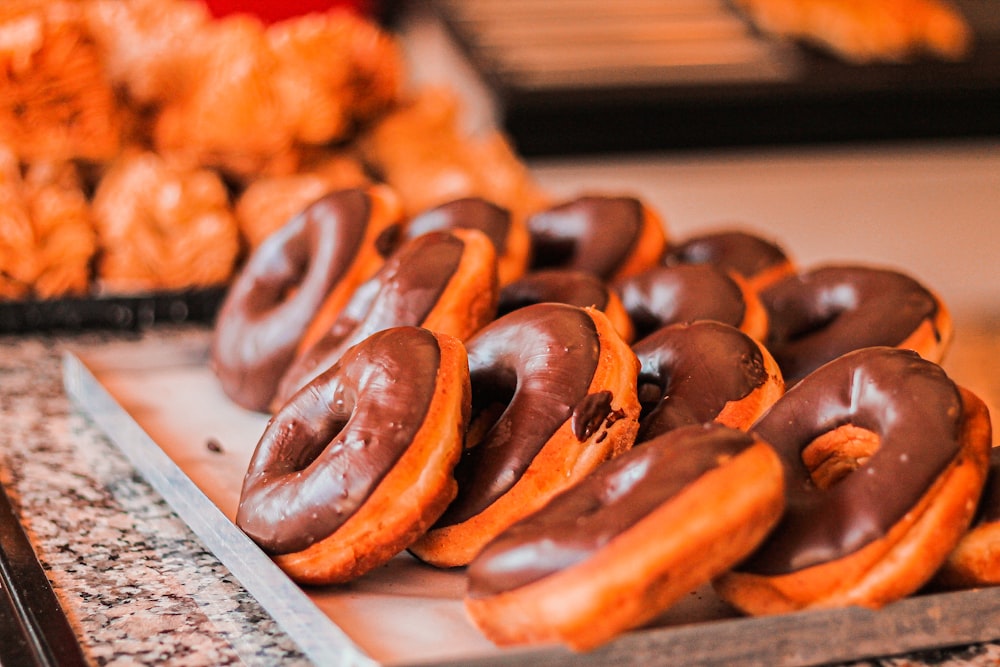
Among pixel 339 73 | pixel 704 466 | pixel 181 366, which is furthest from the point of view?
pixel 339 73

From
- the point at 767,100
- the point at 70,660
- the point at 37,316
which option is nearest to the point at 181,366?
the point at 37,316

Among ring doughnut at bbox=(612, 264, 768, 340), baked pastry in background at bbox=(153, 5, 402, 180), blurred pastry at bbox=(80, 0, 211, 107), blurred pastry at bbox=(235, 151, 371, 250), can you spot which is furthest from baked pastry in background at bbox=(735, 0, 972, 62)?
ring doughnut at bbox=(612, 264, 768, 340)

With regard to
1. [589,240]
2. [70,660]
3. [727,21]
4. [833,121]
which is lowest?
[833,121]

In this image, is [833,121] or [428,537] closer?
[428,537]

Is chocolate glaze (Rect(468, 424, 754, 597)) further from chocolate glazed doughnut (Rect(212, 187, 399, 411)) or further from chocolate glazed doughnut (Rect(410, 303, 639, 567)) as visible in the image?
chocolate glazed doughnut (Rect(212, 187, 399, 411))

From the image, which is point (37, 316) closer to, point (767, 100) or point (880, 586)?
point (880, 586)

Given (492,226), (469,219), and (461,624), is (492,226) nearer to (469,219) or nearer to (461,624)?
(469,219)
